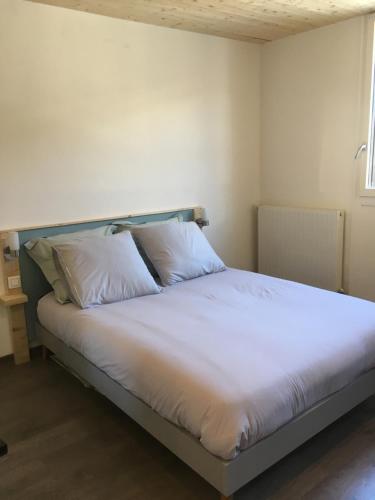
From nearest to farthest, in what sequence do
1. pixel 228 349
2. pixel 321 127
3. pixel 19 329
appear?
pixel 228 349 → pixel 19 329 → pixel 321 127

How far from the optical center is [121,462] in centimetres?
201

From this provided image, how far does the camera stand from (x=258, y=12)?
10.1ft

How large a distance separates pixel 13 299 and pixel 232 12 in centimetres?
243

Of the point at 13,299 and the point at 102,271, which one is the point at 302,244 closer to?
the point at 102,271

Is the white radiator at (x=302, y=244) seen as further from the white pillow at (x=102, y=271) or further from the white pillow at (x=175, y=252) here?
the white pillow at (x=102, y=271)

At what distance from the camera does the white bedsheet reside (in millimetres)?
1662

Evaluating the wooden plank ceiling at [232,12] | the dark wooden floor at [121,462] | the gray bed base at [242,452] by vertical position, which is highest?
the wooden plank ceiling at [232,12]

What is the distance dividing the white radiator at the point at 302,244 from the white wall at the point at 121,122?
0.81ft

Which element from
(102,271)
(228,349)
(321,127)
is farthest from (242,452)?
(321,127)

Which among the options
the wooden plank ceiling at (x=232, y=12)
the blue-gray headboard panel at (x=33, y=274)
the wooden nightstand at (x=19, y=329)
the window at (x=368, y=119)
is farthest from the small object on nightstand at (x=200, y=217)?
the wooden nightstand at (x=19, y=329)

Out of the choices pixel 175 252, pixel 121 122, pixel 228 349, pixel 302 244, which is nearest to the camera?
pixel 228 349

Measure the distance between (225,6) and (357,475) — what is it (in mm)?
2806

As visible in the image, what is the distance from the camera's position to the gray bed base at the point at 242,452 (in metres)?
1.62

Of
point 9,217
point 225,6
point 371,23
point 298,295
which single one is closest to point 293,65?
point 371,23
